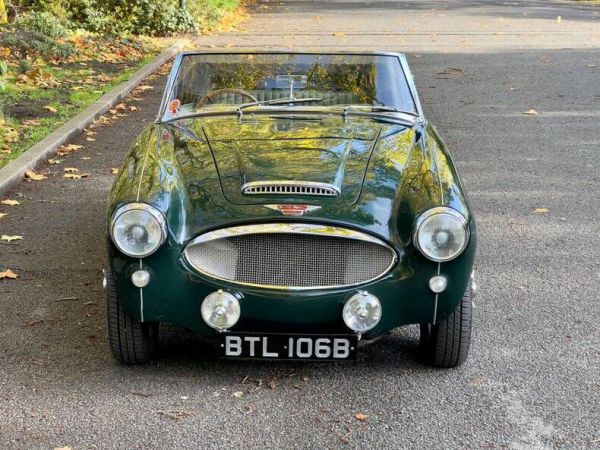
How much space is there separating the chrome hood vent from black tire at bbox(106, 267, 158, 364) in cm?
72

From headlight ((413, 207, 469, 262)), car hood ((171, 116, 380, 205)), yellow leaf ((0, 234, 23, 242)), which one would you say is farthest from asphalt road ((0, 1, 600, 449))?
car hood ((171, 116, 380, 205))

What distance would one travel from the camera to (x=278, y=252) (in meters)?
3.70

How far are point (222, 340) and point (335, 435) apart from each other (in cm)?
64

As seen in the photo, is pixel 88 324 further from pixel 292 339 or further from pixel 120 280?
pixel 292 339

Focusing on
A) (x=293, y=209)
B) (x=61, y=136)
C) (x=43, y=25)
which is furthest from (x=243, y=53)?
(x=43, y=25)

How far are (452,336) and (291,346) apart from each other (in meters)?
0.73

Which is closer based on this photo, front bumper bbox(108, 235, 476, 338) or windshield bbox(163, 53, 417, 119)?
front bumper bbox(108, 235, 476, 338)

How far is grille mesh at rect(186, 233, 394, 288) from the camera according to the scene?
12.1 feet

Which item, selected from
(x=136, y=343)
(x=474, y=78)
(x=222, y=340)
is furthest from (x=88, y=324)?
(x=474, y=78)

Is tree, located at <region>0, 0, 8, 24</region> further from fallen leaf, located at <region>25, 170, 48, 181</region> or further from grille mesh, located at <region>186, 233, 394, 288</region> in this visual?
grille mesh, located at <region>186, 233, 394, 288</region>

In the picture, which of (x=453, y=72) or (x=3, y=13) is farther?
(x=3, y=13)

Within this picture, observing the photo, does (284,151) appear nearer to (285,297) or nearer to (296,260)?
(296,260)

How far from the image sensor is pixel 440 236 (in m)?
3.69

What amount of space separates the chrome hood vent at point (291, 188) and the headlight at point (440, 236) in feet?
1.35
